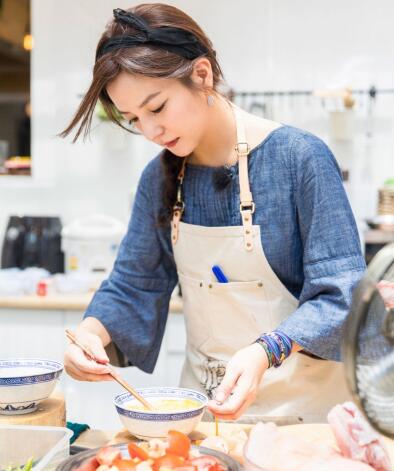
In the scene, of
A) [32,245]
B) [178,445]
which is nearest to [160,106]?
[178,445]

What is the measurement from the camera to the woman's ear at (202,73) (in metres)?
1.52

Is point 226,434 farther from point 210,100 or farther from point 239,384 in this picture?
point 210,100

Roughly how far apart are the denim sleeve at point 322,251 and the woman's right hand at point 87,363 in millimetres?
346

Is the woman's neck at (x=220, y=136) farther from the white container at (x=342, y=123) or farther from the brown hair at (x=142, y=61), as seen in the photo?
the white container at (x=342, y=123)

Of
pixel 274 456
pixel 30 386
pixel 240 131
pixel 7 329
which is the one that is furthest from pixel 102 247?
pixel 274 456

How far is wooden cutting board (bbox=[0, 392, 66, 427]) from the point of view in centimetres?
136

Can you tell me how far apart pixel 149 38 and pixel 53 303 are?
1.77 meters

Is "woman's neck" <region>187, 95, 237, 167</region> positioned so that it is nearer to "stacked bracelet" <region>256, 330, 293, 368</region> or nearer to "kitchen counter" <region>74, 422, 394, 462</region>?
"stacked bracelet" <region>256, 330, 293, 368</region>

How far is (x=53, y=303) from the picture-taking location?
120 inches

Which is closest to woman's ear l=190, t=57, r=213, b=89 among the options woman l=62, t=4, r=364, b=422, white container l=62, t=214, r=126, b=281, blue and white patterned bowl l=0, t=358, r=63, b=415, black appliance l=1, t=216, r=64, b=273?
woman l=62, t=4, r=364, b=422

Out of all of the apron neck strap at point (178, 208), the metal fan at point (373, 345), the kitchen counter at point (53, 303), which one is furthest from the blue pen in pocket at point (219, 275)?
the kitchen counter at point (53, 303)

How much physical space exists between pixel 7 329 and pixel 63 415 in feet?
5.75

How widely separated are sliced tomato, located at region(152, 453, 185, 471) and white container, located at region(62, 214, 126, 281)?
2.23m

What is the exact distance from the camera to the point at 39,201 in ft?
12.3
